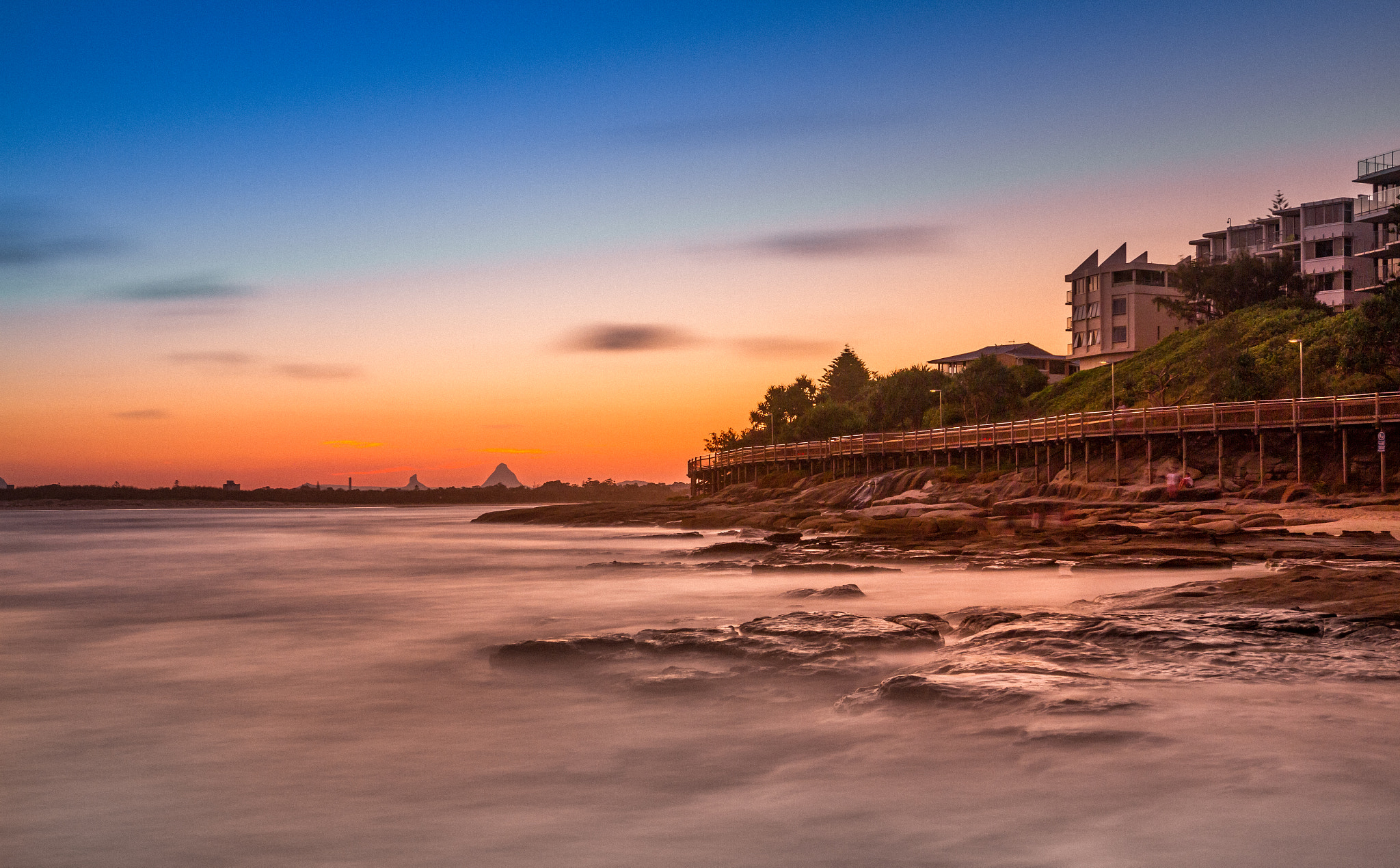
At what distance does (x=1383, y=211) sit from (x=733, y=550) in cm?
6996

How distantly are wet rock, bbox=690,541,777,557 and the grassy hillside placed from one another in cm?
3675

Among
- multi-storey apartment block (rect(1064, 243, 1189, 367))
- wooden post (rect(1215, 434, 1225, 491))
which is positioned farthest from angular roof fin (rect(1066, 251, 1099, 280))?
wooden post (rect(1215, 434, 1225, 491))

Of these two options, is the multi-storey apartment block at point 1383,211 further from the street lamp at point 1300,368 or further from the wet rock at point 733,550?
the wet rock at point 733,550

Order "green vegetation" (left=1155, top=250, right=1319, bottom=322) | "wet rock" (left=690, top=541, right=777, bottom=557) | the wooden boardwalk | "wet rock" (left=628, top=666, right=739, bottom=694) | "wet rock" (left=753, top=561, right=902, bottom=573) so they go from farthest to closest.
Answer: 1. "green vegetation" (left=1155, top=250, right=1319, bottom=322)
2. the wooden boardwalk
3. "wet rock" (left=690, top=541, right=777, bottom=557)
4. "wet rock" (left=753, top=561, right=902, bottom=573)
5. "wet rock" (left=628, top=666, right=739, bottom=694)

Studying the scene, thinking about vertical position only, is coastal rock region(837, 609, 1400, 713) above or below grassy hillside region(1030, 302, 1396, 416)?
below

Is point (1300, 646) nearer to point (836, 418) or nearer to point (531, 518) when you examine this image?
point (531, 518)

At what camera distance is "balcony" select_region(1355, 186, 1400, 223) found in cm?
7394

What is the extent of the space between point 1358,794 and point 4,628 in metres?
19.0

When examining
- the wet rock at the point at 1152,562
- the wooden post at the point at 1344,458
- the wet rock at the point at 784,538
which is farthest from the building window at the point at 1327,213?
the wet rock at the point at 1152,562

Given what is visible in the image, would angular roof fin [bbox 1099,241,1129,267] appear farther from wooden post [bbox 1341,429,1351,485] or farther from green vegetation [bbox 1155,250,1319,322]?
wooden post [bbox 1341,429,1351,485]

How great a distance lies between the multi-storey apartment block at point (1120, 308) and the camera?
105438mm

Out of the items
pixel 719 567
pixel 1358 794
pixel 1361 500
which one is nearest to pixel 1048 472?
pixel 1361 500

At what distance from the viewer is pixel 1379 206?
7594 cm

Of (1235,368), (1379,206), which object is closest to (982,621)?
(1235,368)
